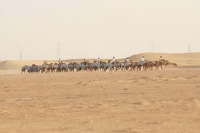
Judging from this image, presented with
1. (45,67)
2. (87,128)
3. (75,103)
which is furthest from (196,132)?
(45,67)

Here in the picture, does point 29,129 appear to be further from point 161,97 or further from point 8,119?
point 161,97

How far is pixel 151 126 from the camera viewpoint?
30.4ft

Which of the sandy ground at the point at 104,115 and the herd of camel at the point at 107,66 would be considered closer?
the sandy ground at the point at 104,115

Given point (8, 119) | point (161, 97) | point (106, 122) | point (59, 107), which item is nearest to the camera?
point (106, 122)

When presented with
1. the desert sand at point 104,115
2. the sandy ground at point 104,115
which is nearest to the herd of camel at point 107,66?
the desert sand at point 104,115

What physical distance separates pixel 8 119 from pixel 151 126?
12.2ft

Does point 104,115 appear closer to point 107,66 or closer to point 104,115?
point 104,115

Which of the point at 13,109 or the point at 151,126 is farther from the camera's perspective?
the point at 13,109

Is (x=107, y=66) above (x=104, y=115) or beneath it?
above

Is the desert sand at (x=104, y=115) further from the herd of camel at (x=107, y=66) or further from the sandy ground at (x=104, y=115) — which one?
the herd of camel at (x=107, y=66)

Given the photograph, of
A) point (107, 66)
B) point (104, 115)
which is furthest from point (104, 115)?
point (107, 66)

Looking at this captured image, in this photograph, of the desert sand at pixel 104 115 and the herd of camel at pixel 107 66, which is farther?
the herd of camel at pixel 107 66

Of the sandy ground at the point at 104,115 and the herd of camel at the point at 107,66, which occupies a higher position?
the herd of camel at the point at 107,66

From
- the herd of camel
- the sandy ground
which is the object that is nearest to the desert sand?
the sandy ground
